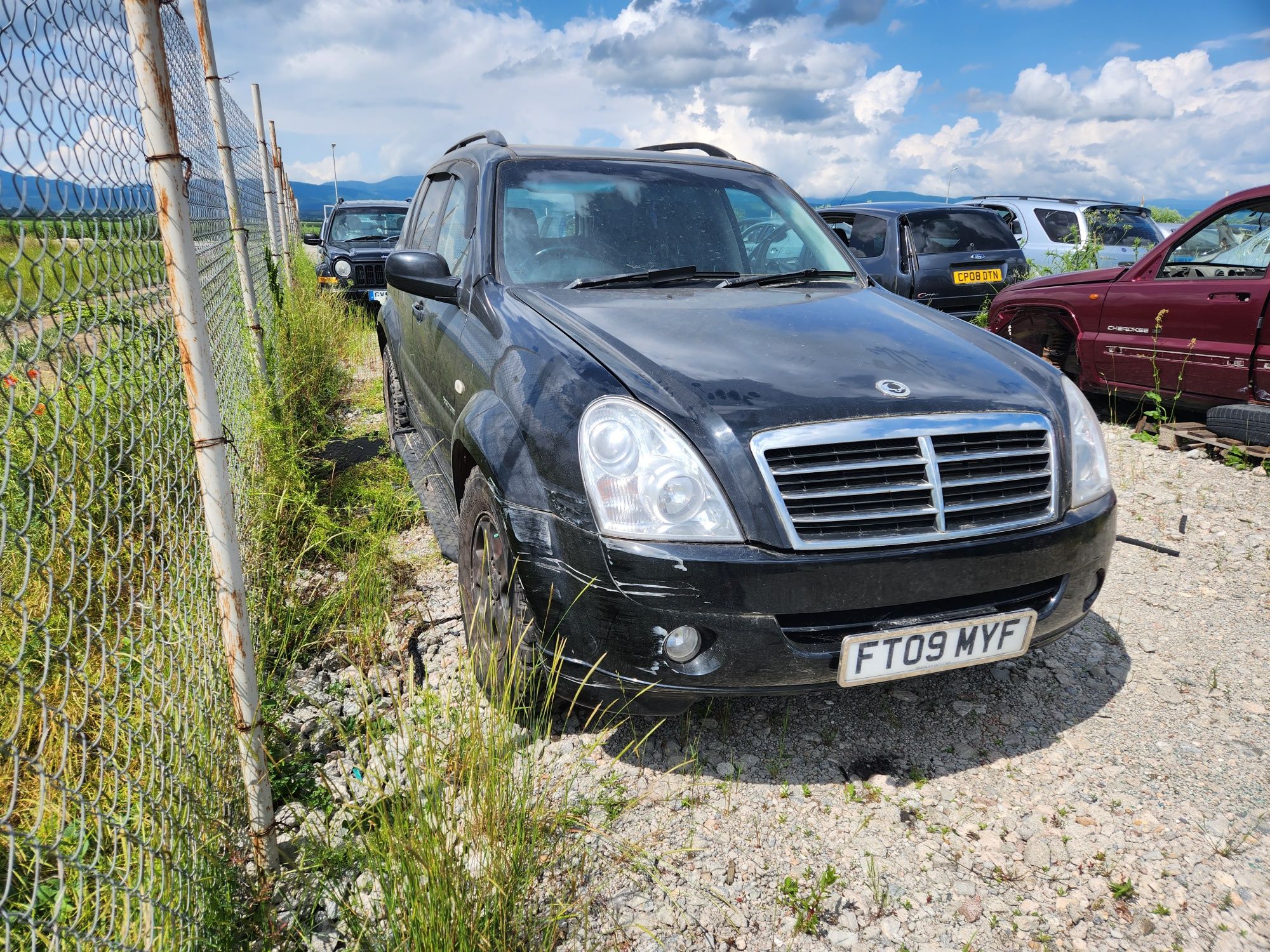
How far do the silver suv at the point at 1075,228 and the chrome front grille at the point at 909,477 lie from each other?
834cm

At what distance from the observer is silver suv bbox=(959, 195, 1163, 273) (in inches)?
387

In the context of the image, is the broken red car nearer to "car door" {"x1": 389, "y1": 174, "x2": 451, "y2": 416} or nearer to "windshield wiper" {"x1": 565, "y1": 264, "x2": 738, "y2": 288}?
"windshield wiper" {"x1": 565, "y1": 264, "x2": 738, "y2": 288}

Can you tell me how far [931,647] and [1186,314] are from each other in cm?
448

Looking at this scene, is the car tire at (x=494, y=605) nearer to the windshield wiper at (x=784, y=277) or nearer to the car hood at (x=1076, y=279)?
the windshield wiper at (x=784, y=277)

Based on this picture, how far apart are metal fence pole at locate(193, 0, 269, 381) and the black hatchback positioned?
5.62 m

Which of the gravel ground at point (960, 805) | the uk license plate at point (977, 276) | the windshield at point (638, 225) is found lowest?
the gravel ground at point (960, 805)

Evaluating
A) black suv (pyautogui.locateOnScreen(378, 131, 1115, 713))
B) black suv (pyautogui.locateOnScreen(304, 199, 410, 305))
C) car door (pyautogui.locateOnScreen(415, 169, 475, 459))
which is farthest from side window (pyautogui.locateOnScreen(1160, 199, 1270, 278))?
black suv (pyautogui.locateOnScreen(304, 199, 410, 305))

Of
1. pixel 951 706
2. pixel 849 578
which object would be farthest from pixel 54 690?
pixel 951 706

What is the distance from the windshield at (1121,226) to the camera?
9.89m

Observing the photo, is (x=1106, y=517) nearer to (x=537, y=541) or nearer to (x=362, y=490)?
(x=537, y=541)

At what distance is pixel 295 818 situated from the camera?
220 centimetres

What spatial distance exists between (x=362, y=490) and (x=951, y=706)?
3139 mm

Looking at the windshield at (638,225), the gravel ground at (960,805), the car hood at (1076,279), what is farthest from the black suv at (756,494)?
the car hood at (1076,279)

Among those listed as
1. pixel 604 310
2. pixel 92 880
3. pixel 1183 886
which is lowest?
pixel 1183 886
